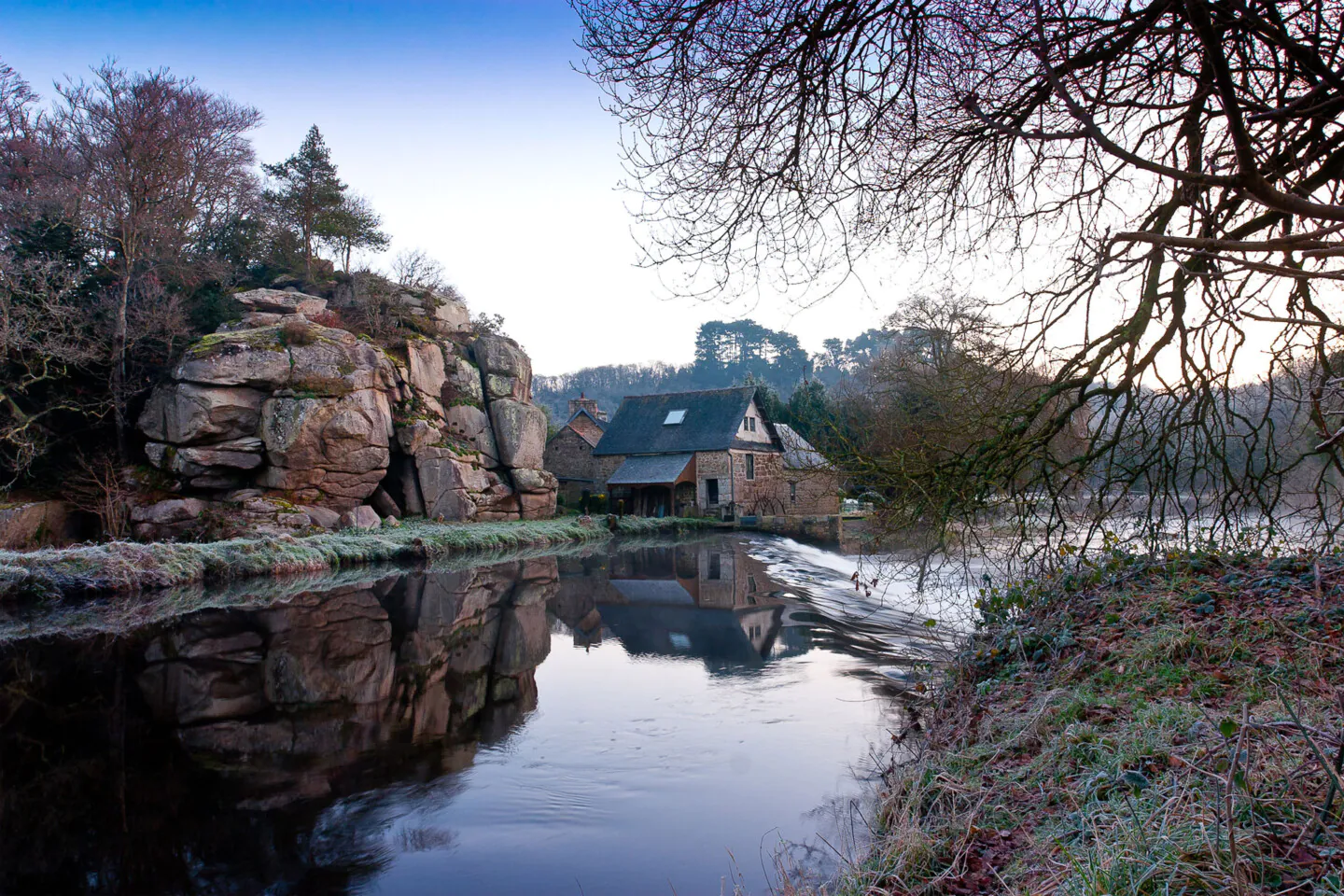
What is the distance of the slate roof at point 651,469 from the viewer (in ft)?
105

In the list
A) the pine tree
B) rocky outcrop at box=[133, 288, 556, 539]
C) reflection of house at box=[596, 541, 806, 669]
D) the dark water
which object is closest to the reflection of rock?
the dark water

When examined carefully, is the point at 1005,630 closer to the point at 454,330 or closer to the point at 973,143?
the point at 973,143

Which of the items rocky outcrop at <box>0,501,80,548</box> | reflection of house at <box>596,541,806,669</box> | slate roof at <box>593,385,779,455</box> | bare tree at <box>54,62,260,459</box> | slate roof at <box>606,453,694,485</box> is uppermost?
bare tree at <box>54,62,260,459</box>

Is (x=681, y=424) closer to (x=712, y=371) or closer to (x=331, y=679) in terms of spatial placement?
(x=331, y=679)

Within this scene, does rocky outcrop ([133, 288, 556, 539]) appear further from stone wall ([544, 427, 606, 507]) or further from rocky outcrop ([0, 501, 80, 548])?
stone wall ([544, 427, 606, 507])

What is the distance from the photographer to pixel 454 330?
2739 cm

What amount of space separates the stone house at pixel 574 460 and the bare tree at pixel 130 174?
1770cm

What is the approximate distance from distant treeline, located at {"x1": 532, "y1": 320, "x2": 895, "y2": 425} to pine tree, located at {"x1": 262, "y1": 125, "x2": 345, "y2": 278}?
1412 inches

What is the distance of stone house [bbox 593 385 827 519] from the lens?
32219mm

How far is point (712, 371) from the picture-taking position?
6512 cm

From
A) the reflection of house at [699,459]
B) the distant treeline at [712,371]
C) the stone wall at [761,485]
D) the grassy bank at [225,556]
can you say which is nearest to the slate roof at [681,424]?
the reflection of house at [699,459]

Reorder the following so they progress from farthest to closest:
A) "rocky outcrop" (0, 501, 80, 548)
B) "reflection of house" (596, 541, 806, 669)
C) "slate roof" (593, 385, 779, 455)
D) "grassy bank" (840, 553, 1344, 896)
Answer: "slate roof" (593, 385, 779, 455) < "rocky outcrop" (0, 501, 80, 548) < "reflection of house" (596, 541, 806, 669) < "grassy bank" (840, 553, 1344, 896)

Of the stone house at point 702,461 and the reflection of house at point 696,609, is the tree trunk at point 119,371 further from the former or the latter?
the stone house at point 702,461

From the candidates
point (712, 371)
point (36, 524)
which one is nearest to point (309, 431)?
point (36, 524)
